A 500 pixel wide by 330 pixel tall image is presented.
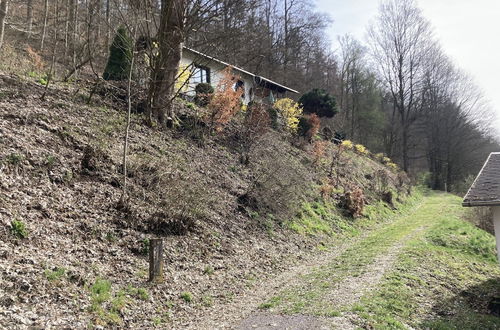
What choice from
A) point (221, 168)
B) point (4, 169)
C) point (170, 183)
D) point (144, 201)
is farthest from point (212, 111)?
point (4, 169)

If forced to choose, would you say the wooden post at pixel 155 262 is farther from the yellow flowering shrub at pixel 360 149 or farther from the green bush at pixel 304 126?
the yellow flowering shrub at pixel 360 149

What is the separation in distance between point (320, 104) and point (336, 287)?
23490mm

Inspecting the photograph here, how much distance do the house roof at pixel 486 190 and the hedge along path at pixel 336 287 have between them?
2746 mm

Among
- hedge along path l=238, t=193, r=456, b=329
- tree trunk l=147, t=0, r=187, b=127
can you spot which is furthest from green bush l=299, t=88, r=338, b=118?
tree trunk l=147, t=0, r=187, b=127

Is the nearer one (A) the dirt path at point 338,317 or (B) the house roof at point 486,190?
(A) the dirt path at point 338,317

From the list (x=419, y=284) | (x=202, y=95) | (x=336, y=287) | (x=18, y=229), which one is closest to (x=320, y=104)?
(x=202, y=95)

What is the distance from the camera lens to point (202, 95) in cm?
1612

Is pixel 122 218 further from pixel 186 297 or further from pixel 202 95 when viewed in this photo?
pixel 202 95

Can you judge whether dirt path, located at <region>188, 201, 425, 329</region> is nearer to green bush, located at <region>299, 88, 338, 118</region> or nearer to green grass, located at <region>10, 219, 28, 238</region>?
green grass, located at <region>10, 219, 28, 238</region>

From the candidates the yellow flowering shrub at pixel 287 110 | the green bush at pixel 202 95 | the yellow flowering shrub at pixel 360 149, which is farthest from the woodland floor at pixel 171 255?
the yellow flowering shrub at pixel 360 149

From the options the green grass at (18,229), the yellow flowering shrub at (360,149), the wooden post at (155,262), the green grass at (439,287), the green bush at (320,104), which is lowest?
the green grass at (439,287)

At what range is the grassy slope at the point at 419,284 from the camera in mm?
6801

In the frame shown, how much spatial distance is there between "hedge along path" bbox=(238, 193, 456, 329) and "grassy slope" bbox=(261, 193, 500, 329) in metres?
0.02

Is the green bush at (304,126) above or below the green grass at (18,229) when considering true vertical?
above
